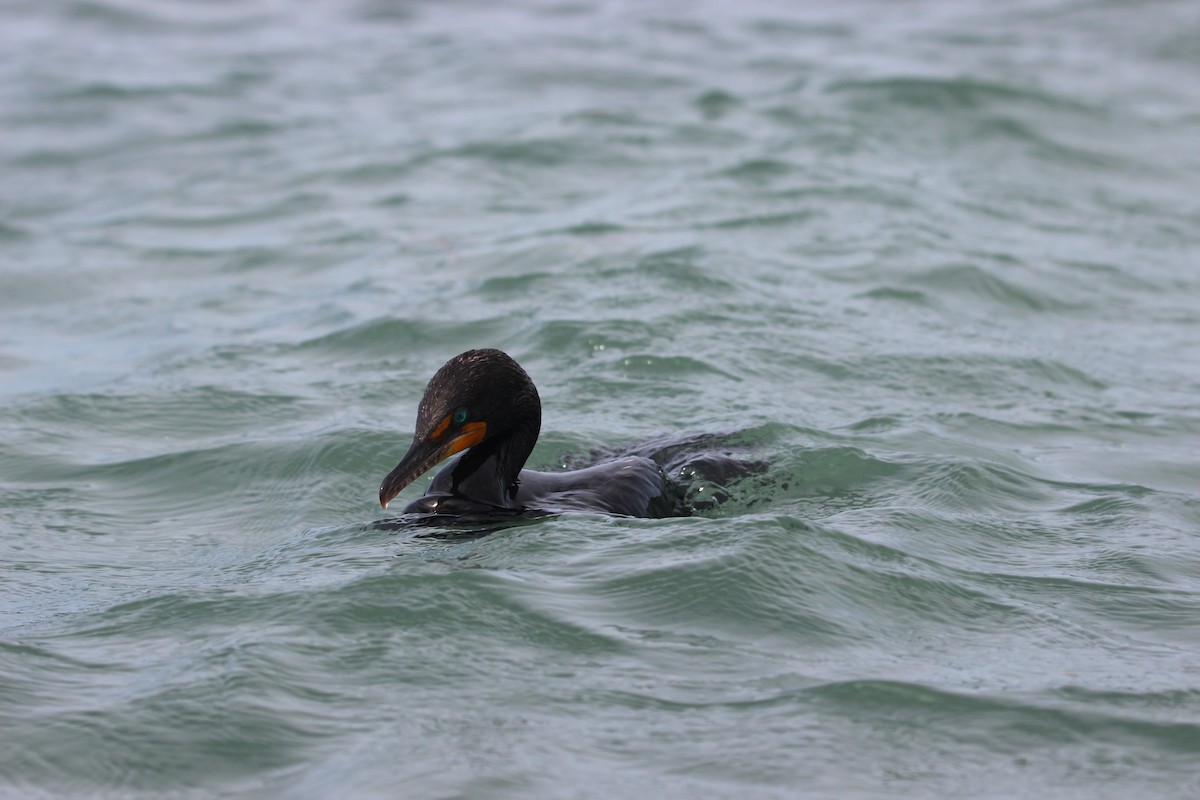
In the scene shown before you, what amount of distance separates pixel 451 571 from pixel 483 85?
12838mm

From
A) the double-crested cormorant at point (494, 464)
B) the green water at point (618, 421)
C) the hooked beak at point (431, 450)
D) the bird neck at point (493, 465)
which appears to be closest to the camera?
the green water at point (618, 421)

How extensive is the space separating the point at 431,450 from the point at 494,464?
292mm

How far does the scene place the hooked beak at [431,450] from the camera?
5.38m

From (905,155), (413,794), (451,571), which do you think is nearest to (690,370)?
(451,571)

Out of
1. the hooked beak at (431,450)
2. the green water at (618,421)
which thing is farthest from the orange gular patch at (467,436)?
the green water at (618,421)

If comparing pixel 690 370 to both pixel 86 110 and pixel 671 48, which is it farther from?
pixel 671 48

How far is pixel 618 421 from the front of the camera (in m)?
7.41

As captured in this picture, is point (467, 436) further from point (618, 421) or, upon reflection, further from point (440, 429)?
point (618, 421)

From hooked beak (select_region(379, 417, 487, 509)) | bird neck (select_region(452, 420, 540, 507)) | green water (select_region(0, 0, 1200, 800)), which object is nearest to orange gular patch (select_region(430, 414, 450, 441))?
hooked beak (select_region(379, 417, 487, 509))

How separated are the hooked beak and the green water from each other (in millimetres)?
269

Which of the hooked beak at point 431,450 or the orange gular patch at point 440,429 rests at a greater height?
the orange gular patch at point 440,429

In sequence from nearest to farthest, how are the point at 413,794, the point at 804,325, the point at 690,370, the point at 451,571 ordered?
the point at 413,794 < the point at 451,571 < the point at 690,370 < the point at 804,325

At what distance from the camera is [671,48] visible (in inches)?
752

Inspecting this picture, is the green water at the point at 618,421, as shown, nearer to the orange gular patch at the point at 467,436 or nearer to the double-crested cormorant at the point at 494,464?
the double-crested cormorant at the point at 494,464
